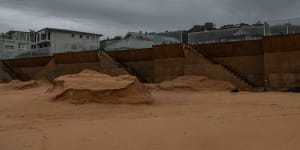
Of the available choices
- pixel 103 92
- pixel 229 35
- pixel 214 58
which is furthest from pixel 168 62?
pixel 103 92

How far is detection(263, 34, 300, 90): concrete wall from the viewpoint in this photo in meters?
20.6

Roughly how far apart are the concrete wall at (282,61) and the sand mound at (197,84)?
225 cm

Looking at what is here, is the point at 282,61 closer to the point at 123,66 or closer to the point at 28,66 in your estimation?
the point at 123,66

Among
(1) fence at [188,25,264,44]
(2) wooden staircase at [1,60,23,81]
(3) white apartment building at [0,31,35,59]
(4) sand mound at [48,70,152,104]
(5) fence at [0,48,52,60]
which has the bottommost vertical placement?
(4) sand mound at [48,70,152,104]

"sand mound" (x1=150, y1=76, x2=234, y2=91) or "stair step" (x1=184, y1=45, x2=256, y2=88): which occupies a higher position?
"stair step" (x1=184, y1=45, x2=256, y2=88)

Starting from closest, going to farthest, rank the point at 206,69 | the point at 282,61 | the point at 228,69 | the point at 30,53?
the point at 282,61
the point at 228,69
the point at 206,69
the point at 30,53

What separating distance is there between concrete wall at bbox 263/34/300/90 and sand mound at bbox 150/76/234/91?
2252 millimetres

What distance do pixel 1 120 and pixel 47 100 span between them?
3.79 metres

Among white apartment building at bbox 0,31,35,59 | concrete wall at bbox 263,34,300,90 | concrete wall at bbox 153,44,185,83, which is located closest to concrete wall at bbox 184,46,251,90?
concrete wall at bbox 153,44,185,83

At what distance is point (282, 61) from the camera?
826 inches

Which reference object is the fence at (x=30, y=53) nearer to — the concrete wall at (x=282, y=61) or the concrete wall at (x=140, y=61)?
the concrete wall at (x=140, y=61)

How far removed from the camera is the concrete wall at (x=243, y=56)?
74.0 ft

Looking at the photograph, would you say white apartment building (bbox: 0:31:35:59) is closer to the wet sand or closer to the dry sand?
the dry sand

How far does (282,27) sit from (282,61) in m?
2.63
